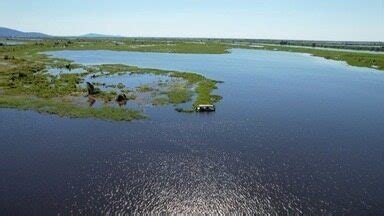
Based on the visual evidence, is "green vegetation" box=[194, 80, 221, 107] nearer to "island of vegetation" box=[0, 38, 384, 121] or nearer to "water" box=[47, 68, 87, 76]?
"island of vegetation" box=[0, 38, 384, 121]

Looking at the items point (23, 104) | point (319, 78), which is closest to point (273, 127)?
point (23, 104)

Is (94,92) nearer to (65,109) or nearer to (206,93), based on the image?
(65,109)

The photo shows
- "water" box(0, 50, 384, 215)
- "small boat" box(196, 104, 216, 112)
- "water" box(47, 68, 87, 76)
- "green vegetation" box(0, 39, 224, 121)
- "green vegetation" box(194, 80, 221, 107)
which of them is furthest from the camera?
"water" box(47, 68, 87, 76)

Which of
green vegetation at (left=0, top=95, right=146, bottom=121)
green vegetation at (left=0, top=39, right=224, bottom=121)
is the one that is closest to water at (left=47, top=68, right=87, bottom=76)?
green vegetation at (left=0, top=39, right=224, bottom=121)

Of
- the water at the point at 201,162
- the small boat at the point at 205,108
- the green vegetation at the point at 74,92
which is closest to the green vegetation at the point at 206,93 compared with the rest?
the green vegetation at the point at 74,92

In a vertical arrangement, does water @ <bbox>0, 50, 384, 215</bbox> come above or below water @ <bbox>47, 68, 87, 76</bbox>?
below

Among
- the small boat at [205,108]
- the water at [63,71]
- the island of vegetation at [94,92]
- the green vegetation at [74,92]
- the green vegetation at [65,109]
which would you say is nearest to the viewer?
the green vegetation at [65,109]

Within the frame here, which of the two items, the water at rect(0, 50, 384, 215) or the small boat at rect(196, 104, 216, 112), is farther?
the small boat at rect(196, 104, 216, 112)

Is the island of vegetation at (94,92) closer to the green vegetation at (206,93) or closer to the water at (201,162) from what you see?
the green vegetation at (206,93)

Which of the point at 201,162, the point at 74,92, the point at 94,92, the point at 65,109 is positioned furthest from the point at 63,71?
the point at 201,162

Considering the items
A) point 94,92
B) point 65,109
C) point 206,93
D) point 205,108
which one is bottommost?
point 65,109
